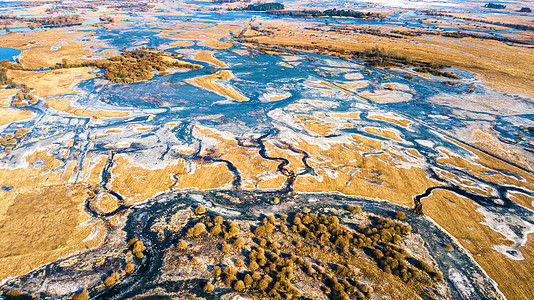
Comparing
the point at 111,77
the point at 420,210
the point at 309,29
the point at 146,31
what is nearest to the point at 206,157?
the point at 420,210

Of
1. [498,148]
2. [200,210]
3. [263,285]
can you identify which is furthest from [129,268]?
[498,148]

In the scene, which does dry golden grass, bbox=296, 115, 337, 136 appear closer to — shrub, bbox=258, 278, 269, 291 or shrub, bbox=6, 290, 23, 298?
shrub, bbox=258, 278, 269, 291

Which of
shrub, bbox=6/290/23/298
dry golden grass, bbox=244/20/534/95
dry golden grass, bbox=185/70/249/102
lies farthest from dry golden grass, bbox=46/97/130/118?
dry golden grass, bbox=244/20/534/95

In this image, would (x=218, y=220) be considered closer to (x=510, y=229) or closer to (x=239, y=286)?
(x=239, y=286)

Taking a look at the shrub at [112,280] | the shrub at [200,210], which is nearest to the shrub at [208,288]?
the shrub at [112,280]

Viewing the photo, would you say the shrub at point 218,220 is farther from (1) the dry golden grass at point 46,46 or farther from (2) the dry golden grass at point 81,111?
(1) the dry golden grass at point 46,46
